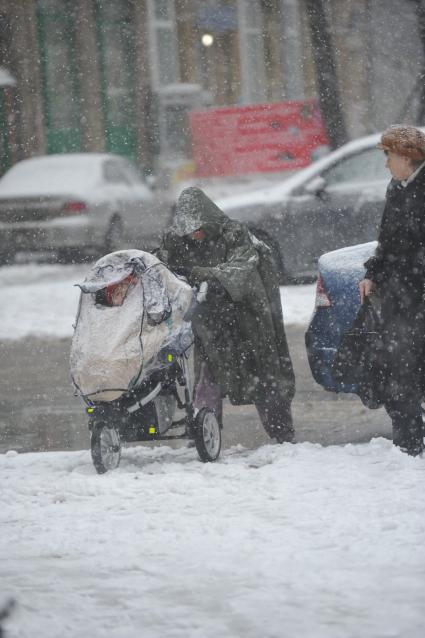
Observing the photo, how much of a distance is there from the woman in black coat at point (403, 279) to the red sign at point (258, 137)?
1438cm

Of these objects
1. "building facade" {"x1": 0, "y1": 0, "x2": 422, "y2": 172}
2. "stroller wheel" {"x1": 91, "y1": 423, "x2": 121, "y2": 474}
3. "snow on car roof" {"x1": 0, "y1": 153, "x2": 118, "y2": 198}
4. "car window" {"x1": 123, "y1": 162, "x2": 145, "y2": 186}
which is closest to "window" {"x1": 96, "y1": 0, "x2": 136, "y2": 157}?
"building facade" {"x1": 0, "y1": 0, "x2": 422, "y2": 172}

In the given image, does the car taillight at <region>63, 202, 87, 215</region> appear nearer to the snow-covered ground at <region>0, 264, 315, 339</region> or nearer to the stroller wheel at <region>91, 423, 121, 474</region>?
the snow-covered ground at <region>0, 264, 315, 339</region>

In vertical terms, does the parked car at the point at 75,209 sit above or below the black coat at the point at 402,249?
below

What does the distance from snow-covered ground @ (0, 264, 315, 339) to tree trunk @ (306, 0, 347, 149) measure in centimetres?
493

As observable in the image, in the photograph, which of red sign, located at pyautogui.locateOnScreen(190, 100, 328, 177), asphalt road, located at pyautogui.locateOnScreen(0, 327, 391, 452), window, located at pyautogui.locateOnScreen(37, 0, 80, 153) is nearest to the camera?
asphalt road, located at pyautogui.locateOnScreen(0, 327, 391, 452)

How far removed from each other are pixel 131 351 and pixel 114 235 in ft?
39.8

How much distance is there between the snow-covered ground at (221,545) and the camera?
168 inches

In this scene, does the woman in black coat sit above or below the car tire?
above

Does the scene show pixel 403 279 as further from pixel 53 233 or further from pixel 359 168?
pixel 53 233

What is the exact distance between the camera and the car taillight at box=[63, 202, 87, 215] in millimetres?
17844

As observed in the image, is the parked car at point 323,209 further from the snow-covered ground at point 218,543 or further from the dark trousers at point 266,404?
the snow-covered ground at point 218,543

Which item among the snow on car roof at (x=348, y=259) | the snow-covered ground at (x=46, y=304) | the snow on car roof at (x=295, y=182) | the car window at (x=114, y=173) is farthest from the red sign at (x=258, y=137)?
the snow on car roof at (x=348, y=259)

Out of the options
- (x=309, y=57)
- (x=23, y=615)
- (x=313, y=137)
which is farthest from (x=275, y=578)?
(x=309, y=57)

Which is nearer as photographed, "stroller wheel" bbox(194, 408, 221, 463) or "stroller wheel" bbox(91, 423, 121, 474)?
"stroller wheel" bbox(91, 423, 121, 474)
